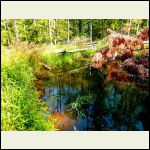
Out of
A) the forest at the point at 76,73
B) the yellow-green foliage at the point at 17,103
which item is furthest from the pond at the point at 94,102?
the yellow-green foliage at the point at 17,103

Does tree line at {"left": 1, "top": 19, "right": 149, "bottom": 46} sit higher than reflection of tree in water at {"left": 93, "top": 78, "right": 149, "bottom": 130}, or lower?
higher

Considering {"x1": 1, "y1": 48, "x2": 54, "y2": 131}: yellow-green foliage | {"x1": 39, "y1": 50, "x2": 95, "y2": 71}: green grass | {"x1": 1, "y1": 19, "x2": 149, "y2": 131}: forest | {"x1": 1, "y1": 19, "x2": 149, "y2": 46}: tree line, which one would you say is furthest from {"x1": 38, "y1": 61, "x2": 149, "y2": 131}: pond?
{"x1": 1, "y1": 19, "x2": 149, "y2": 46}: tree line

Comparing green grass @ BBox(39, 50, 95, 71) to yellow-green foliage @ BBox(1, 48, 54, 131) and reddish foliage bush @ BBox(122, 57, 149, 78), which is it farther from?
yellow-green foliage @ BBox(1, 48, 54, 131)

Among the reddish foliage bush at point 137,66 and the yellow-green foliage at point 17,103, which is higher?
the reddish foliage bush at point 137,66

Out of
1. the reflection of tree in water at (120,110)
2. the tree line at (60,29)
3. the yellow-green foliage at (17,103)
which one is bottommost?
the reflection of tree in water at (120,110)

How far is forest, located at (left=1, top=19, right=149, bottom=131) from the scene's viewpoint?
13.3 ft

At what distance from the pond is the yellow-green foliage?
49cm

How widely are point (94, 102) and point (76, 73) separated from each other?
Answer: 101 centimetres

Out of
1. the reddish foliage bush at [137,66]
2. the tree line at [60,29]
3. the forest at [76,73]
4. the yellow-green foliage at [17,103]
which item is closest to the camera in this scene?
the yellow-green foliage at [17,103]

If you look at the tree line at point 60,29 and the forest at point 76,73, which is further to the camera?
the tree line at point 60,29

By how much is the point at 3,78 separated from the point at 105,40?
1990 millimetres

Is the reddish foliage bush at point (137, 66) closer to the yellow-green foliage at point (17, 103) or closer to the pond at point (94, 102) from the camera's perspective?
the pond at point (94, 102)

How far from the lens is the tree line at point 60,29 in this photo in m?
4.39

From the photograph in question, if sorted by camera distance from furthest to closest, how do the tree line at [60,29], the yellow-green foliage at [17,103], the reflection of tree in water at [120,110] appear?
the tree line at [60,29], the reflection of tree in water at [120,110], the yellow-green foliage at [17,103]
